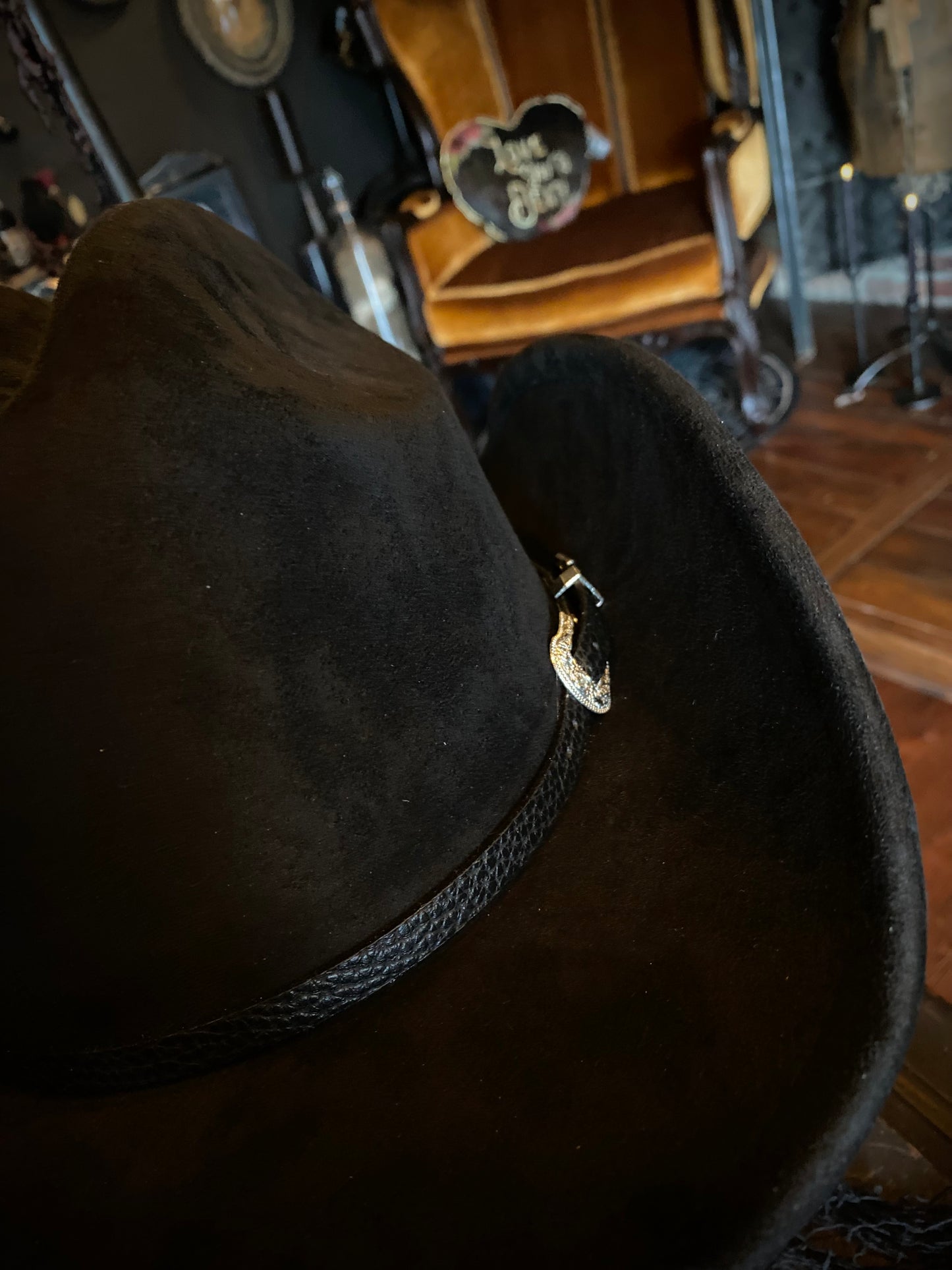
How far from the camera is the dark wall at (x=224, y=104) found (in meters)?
2.26

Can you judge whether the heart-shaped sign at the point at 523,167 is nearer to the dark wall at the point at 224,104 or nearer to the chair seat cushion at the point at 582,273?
the chair seat cushion at the point at 582,273

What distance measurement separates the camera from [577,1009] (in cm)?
42

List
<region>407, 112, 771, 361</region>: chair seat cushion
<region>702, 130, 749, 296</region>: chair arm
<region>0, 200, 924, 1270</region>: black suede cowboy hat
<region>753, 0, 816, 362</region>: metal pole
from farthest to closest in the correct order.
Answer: <region>753, 0, 816, 362</region>: metal pole < <region>407, 112, 771, 361</region>: chair seat cushion < <region>702, 130, 749, 296</region>: chair arm < <region>0, 200, 924, 1270</region>: black suede cowboy hat

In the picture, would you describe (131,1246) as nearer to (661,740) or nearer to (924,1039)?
(661,740)

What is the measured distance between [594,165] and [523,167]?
38cm

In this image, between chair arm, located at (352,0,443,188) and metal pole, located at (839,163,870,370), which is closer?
metal pole, located at (839,163,870,370)

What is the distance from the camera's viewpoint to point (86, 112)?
82.7 inches

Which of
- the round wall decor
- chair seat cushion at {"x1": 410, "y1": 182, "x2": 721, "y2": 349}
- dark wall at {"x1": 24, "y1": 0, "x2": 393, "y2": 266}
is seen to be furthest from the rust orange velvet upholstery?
dark wall at {"x1": 24, "y1": 0, "x2": 393, "y2": 266}

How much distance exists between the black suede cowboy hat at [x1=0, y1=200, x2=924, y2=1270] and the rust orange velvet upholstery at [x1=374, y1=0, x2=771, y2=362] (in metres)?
1.74

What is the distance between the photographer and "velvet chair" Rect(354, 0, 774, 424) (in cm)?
202

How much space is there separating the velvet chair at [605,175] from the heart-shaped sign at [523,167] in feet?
0.23

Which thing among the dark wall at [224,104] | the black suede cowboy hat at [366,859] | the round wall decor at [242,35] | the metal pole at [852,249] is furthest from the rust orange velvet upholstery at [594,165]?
the black suede cowboy hat at [366,859]

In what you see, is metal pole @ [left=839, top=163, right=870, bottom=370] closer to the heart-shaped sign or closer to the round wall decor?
the heart-shaped sign

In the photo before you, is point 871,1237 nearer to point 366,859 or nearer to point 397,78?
point 366,859
